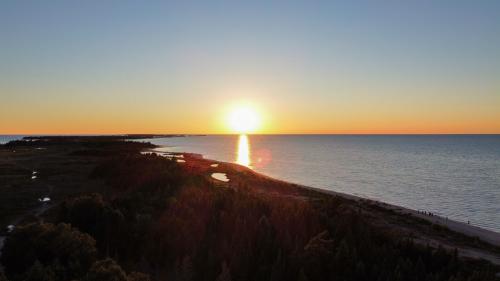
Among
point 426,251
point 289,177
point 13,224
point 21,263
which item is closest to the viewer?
point 21,263

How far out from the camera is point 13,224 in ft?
66.3

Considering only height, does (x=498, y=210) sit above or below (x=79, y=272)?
below

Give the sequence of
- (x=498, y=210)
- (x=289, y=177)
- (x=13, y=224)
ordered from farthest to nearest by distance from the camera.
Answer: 1. (x=289, y=177)
2. (x=498, y=210)
3. (x=13, y=224)

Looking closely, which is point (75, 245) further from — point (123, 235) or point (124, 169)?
point (124, 169)

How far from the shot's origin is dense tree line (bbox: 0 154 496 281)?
37.7ft

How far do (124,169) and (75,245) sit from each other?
27.7 meters

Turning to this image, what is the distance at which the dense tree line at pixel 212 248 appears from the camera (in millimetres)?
11477

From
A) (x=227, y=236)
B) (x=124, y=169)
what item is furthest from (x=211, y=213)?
(x=124, y=169)

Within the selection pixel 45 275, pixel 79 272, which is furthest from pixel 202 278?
pixel 45 275

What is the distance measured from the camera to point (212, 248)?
43.5ft

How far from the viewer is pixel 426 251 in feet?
47.4

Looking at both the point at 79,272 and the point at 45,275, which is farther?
the point at 79,272

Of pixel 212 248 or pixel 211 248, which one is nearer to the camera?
pixel 211 248

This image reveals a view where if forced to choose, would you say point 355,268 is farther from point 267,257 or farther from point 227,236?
point 227,236
